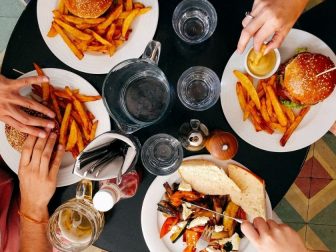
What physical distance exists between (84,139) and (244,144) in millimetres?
604

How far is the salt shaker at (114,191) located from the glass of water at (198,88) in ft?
1.12

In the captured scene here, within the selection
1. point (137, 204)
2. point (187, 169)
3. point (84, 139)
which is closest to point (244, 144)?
point (187, 169)

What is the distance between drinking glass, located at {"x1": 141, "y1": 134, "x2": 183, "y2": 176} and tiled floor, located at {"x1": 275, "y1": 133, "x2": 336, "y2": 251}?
108 centimetres

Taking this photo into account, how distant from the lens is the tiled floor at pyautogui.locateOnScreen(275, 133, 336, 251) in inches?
96.0

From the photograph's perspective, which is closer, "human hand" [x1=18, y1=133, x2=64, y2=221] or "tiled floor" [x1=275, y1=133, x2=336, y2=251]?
"human hand" [x1=18, y1=133, x2=64, y2=221]

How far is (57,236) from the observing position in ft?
5.01

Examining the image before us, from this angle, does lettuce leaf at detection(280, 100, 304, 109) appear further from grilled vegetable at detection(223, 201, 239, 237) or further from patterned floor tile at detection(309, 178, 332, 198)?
patterned floor tile at detection(309, 178, 332, 198)

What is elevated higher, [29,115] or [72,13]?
[72,13]

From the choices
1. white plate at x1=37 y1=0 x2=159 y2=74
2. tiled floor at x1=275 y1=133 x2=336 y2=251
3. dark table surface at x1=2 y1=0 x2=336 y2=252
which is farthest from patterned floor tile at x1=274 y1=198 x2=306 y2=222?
white plate at x1=37 y1=0 x2=159 y2=74

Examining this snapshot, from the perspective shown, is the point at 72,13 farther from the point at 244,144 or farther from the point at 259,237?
the point at 259,237

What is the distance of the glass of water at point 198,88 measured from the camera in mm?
1591

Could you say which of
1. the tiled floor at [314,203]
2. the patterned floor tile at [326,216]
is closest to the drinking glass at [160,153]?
the tiled floor at [314,203]

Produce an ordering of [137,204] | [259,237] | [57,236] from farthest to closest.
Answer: [137,204] < [57,236] < [259,237]

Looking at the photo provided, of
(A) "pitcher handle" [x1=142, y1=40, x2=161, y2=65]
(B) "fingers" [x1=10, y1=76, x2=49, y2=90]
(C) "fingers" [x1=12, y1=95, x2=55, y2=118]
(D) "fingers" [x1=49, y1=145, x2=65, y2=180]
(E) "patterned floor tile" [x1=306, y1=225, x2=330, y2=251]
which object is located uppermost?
(A) "pitcher handle" [x1=142, y1=40, x2=161, y2=65]
